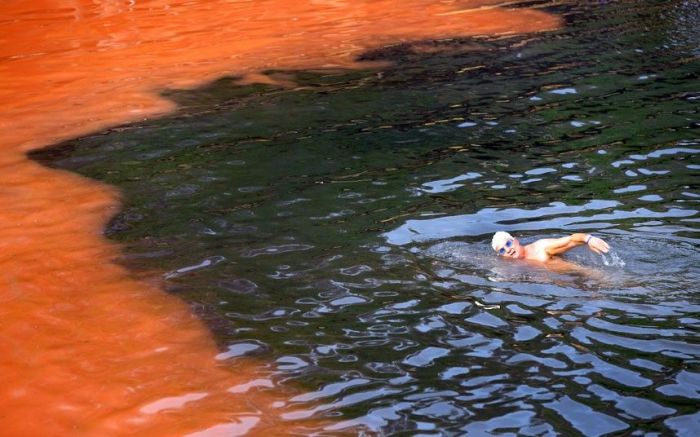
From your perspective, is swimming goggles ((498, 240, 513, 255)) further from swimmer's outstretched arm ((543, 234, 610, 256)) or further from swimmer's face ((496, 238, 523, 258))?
swimmer's outstretched arm ((543, 234, 610, 256))

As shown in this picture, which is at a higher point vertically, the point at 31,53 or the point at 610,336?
the point at 31,53

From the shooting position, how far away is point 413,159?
13625mm

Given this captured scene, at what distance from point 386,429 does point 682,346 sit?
2.81 meters

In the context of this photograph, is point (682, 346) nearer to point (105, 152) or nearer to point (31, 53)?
point (105, 152)

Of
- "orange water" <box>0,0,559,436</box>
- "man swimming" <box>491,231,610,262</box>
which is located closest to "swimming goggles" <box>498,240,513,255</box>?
"man swimming" <box>491,231,610,262</box>

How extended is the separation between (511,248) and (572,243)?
25.3 inches

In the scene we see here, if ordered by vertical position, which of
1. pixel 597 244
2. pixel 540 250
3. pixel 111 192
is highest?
pixel 111 192

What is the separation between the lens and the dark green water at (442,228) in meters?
7.66

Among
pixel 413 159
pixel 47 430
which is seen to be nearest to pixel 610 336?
pixel 47 430

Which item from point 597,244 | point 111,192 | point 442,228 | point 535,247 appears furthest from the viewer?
point 111,192

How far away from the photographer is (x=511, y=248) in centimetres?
1001

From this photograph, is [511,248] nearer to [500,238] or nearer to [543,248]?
[500,238]

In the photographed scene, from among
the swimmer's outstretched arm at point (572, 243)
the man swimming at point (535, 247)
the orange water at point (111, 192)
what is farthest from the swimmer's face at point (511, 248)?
the orange water at point (111, 192)

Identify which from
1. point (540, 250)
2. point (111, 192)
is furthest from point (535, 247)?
point (111, 192)
